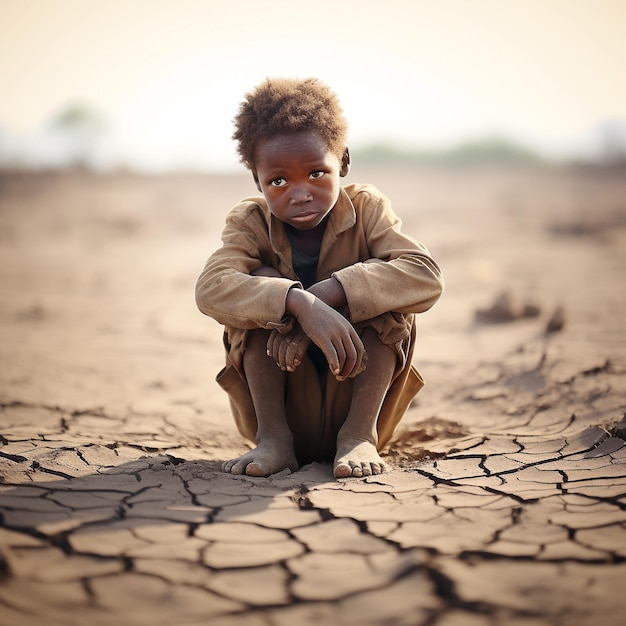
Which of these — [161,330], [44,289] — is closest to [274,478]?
[161,330]

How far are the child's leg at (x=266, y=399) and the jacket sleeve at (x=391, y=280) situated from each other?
355 millimetres

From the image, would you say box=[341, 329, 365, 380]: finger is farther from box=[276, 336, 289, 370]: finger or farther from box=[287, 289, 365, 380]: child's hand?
box=[276, 336, 289, 370]: finger

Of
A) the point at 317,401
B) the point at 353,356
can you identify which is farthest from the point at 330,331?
the point at 317,401

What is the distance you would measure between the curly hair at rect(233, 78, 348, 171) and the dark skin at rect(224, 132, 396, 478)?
0.13 feet

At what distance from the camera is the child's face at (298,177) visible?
2.39 metres

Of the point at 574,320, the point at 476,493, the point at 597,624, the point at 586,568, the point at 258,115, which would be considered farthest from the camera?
the point at 574,320

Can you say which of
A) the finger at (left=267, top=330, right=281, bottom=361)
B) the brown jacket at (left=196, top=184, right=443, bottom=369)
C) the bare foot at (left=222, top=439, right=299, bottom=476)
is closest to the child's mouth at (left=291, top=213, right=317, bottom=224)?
the brown jacket at (left=196, top=184, right=443, bottom=369)

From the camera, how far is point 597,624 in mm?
1399

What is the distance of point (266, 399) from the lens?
2.49 metres

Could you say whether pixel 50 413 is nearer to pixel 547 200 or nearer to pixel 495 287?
pixel 495 287

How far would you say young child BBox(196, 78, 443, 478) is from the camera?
91.7 inches

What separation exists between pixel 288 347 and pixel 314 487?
45 cm

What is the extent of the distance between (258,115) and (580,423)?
1.89 meters

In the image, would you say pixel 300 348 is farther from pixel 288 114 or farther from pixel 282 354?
pixel 288 114
